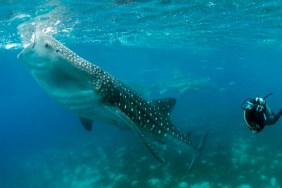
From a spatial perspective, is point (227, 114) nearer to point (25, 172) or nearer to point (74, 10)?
point (74, 10)

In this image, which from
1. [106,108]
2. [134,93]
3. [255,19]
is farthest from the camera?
[255,19]

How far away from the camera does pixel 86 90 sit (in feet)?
15.9

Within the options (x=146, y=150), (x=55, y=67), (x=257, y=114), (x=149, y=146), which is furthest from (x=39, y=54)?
(x=146, y=150)

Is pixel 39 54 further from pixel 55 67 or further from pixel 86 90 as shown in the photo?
pixel 86 90

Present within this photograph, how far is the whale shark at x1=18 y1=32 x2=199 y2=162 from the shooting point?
4.36m

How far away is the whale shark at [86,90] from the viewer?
4359 mm

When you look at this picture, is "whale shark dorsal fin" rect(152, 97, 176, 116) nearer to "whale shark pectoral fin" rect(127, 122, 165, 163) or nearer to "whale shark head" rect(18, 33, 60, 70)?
"whale shark pectoral fin" rect(127, 122, 165, 163)

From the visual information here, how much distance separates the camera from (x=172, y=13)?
2031 cm

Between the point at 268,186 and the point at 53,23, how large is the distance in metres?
19.0

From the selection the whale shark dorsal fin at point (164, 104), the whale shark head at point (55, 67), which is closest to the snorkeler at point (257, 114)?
the whale shark dorsal fin at point (164, 104)

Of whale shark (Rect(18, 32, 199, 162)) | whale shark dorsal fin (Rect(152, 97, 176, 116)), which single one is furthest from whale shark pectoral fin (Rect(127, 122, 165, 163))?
whale shark dorsal fin (Rect(152, 97, 176, 116))

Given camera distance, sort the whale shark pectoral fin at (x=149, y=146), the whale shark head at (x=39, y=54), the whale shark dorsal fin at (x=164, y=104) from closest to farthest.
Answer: the whale shark head at (x=39, y=54) < the whale shark pectoral fin at (x=149, y=146) < the whale shark dorsal fin at (x=164, y=104)

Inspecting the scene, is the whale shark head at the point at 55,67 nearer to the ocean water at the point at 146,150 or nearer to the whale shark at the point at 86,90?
the whale shark at the point at 86,90

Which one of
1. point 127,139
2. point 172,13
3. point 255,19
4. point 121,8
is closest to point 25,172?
point 127,139
